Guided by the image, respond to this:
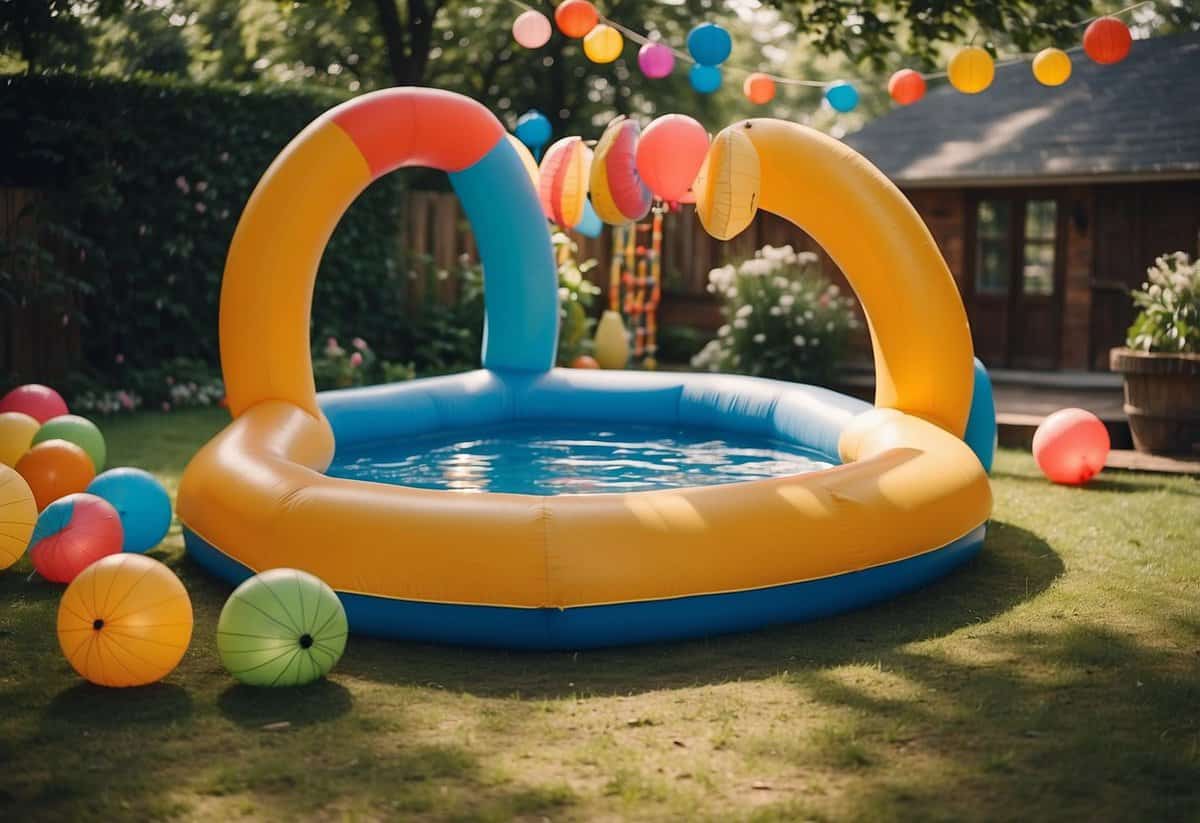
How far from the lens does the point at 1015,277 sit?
571 inches

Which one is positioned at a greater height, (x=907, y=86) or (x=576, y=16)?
(x=576, y=16)

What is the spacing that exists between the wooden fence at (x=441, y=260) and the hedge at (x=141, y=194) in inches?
6.9

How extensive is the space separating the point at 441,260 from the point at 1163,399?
7.96 m

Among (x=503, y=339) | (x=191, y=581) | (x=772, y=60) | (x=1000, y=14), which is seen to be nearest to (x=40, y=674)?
(x=191, y=581)

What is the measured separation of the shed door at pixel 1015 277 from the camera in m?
14.3

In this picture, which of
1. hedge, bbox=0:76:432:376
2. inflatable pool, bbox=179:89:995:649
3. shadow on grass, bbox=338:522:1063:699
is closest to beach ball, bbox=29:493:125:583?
inflatable pool, bbox=179:89:995:649

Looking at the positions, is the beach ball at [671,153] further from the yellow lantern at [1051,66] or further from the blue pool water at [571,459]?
the yellow lantern at [1051,66]

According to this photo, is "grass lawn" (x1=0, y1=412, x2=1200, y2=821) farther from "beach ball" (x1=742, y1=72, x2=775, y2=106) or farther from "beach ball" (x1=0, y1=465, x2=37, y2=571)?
"beach ball" (x1=742, y1=72, x2=775, y2=106)

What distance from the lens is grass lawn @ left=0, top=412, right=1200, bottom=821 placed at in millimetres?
3539

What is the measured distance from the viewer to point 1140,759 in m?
3.77

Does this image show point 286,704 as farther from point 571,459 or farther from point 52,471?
point 571,459

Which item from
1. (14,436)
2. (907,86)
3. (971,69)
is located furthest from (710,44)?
(14,436)

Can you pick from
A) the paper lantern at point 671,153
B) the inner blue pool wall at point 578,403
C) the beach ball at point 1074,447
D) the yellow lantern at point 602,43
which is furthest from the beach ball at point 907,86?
the paper lantern at point 671,153

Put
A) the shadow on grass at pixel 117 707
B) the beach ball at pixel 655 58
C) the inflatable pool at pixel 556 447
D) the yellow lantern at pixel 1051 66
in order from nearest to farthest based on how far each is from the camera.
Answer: the shadow on grass at pixel 117 707, the inflatable pool at pixel 556 447, the yellow lantern at pixel 1051 66, the beach ball at pixel 655 58
